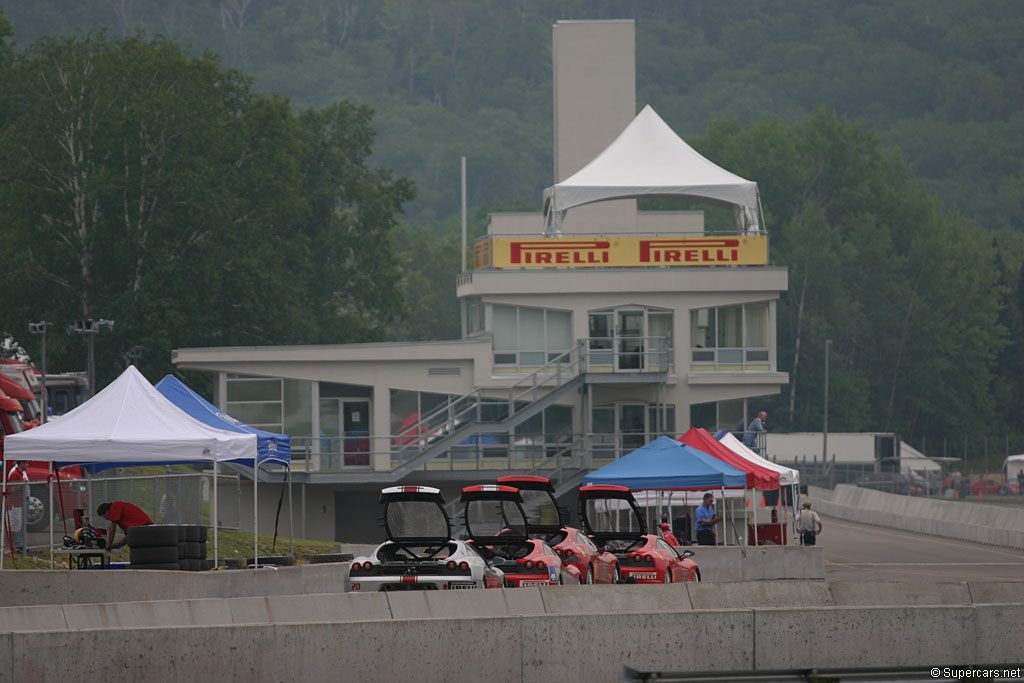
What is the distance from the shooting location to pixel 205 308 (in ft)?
214

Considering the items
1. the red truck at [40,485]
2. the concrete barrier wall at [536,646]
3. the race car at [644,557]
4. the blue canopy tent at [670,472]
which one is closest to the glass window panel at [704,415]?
the blue canopy tent at [670,472]

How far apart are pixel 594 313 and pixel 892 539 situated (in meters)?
10.8

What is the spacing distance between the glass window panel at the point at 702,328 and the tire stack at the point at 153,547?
28.0m

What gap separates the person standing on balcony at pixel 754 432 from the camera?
4362cm

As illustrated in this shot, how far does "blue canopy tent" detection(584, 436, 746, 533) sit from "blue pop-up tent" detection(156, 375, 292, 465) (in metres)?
6.80

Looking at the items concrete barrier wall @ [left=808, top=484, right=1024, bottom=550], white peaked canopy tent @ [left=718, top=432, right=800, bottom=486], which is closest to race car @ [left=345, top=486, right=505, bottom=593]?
white peaked canopy tent @ [left=718, top=432, right=800, bottom=486]

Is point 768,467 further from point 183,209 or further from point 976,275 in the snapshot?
point 976,275

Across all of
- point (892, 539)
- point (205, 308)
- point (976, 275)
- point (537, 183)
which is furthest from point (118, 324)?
point (537, 183)

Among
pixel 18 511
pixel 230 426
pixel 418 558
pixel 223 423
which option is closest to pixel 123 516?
pixel 18 511

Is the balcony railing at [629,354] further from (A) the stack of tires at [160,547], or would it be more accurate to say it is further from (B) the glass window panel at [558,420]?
(A) the stack of tires at [160,547]

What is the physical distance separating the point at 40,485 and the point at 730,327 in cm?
2487

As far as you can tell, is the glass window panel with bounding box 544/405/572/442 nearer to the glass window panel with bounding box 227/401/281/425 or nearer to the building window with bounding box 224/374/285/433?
the building window with bounding box 224/374/285/433

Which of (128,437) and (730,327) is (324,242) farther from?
(128,437)

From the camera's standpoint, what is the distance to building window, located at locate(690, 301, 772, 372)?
49.8 metres
